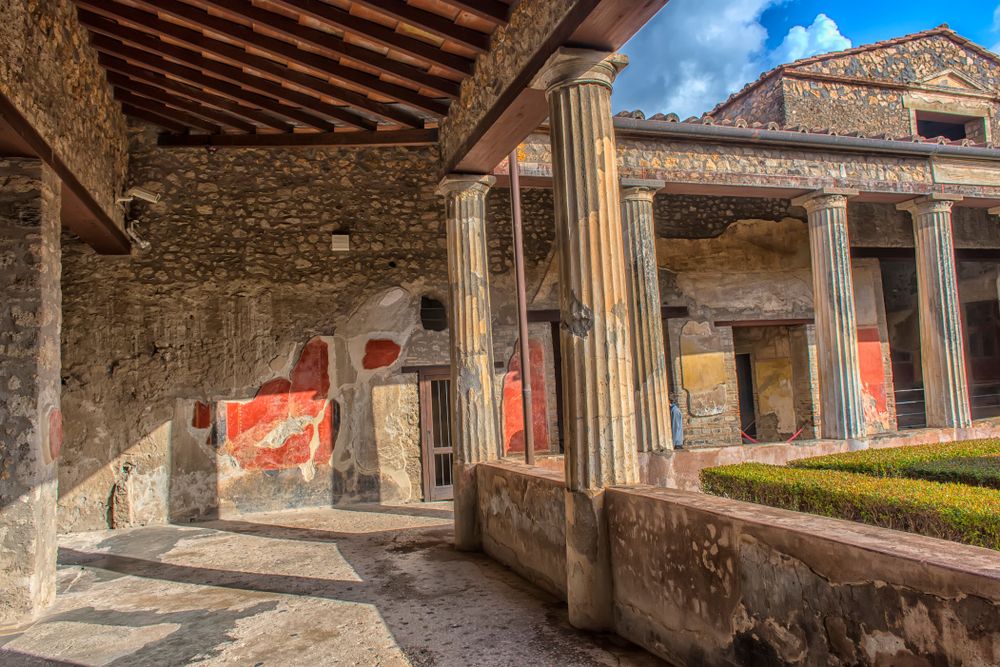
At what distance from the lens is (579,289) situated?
374cm

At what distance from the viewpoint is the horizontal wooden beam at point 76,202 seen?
4285 millimetres

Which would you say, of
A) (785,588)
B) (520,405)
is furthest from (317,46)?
(520,405)

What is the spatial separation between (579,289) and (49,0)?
4.37 m

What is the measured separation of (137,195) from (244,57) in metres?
2.84

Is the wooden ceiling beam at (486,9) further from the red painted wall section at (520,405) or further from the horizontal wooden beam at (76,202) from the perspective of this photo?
the red painted wall section at (520,405)

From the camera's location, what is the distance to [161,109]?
25.2 feet

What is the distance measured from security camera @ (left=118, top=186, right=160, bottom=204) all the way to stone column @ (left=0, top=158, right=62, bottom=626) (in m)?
2.92

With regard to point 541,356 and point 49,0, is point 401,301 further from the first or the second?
point 49,0

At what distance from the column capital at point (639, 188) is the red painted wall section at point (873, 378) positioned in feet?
18.3

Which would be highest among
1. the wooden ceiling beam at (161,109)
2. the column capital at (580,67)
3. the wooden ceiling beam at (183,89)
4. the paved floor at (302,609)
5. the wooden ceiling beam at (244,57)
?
the wooden ceiling beam at (161,109)

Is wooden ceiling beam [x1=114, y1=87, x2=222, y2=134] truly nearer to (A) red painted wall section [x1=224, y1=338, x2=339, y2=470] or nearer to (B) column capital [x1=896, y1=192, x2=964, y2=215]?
(A) red painted wall section [x1=224, y1=338, x2=339, y2=470]

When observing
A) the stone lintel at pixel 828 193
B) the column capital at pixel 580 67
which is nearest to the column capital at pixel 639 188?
Result: the stone lintel at pixel 828 193

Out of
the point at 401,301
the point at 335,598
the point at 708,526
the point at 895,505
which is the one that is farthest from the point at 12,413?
the point at 895,505

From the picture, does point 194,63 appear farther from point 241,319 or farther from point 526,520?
point 526,520
